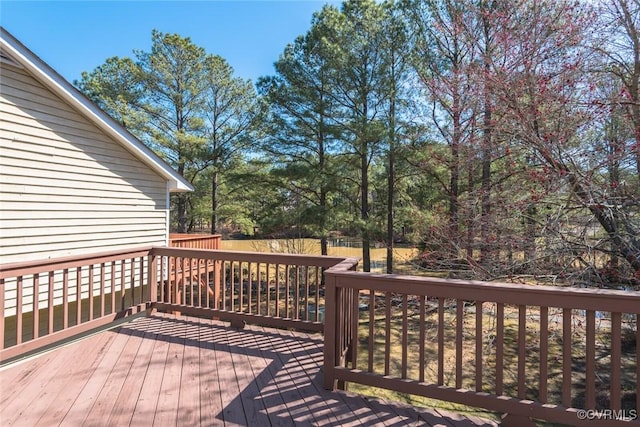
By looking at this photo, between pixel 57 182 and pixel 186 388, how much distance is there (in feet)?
13.8

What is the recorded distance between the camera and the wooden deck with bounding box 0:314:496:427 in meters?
2.22

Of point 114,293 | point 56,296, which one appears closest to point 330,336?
point 114,293

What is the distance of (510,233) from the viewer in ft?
16.4

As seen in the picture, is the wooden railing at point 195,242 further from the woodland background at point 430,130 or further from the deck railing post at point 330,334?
the deck railing post at point 330,334

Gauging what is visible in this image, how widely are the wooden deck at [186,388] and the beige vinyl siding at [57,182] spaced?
2249mm

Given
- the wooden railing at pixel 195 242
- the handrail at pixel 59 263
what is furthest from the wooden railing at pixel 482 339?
the wooden railing at pixel 195 242

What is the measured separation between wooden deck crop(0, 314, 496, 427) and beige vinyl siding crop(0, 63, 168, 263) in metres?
2.25

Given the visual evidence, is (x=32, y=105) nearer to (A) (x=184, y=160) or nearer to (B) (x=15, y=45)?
(B) (x=15, y=45)

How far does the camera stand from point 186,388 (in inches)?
102

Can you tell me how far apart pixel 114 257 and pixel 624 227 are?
6.25 meters

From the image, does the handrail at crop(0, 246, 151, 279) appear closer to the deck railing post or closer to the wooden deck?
the wooden deck

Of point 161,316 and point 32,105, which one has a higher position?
point 32,105

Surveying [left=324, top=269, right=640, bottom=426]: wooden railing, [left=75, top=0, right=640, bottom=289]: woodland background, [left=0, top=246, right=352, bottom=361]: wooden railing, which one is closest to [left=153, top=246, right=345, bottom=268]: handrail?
[left=0, top=246, right=352, bottom=361]: wooden railing

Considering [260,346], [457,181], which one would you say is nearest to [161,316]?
[260,346]
